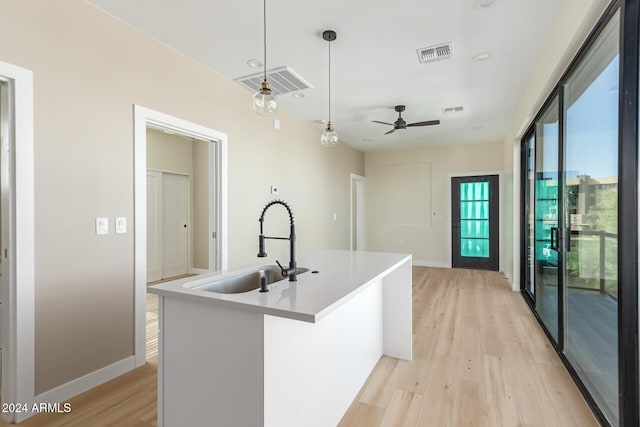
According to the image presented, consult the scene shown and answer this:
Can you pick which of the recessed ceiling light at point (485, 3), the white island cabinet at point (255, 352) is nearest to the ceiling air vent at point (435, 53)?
the recessed ceiling light at point (485, 3)

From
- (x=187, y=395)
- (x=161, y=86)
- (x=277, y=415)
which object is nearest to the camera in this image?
(x=277, y=415)

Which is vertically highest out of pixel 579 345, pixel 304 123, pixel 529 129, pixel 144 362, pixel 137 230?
pixel 304 123

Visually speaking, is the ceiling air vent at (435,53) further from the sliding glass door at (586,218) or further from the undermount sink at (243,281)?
the undermount sink at (243,281)

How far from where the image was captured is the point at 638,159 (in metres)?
1.41

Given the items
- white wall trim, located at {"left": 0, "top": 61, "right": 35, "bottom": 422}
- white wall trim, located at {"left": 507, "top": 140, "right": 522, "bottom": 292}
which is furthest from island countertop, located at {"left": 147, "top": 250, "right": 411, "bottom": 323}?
white wall trim, located at {"left": 507, "top": 140, "right": 522, "bottom": 292}

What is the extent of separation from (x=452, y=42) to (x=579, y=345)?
2.52 m

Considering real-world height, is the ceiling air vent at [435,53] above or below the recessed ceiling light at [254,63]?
above

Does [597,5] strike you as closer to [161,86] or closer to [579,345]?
[579,345]

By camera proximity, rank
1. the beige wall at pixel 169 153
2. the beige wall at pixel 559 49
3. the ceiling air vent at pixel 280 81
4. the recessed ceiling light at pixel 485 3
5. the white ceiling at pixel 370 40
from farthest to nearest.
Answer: the beige wall at pixel 169 153, the ceiling air vent at pixel 280 81, the white ceiling at pixel 370 40, the recessed ceiling light at pixel 485 3, the beige wall at pixel 559 49

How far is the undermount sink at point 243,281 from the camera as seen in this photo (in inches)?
67.0

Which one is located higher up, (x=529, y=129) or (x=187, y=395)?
(x=529, y=129)

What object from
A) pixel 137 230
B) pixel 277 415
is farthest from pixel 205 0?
pixel 277 415

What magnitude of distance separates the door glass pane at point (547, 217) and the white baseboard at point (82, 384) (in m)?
3.57

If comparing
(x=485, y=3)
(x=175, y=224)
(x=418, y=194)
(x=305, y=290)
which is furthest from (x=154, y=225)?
(x=485, y=3)
